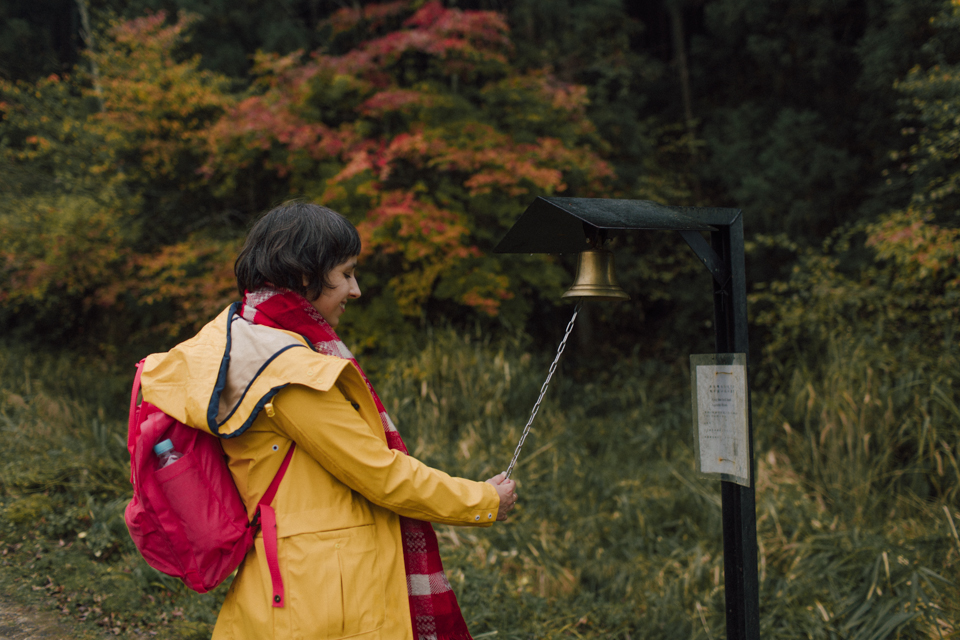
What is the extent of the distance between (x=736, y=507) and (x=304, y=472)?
1250 mm

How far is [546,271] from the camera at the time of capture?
6.32m

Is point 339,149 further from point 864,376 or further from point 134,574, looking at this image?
point 864,376

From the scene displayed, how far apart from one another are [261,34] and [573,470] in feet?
21.2

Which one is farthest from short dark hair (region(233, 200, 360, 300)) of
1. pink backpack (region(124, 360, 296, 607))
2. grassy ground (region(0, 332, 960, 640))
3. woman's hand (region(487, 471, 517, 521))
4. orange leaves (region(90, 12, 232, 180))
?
orange leaves (region(90, 12, 232, 180))

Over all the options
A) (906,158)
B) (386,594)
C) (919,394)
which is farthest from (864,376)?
(386,594)

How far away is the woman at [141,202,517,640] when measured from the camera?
4.47ft

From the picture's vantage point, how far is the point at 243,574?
147 centimetres

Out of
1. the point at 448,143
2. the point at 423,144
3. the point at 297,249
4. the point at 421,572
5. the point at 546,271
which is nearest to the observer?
the point at 297,249

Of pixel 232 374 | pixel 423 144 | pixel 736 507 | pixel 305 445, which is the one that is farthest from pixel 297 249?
pixel 423 144

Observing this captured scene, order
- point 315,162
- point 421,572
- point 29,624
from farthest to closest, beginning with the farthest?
1. point 315,162
2. point 29,624
3. point 421,572

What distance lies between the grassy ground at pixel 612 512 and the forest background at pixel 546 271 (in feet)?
0.07

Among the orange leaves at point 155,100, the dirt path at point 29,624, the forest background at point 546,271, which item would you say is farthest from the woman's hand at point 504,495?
the orange leaves at point 155,100

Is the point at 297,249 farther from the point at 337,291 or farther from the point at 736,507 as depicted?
the point at 736,507

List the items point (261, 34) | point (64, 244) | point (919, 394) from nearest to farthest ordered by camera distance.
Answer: point (919, 394), point (64, 244), point (261, 34)
